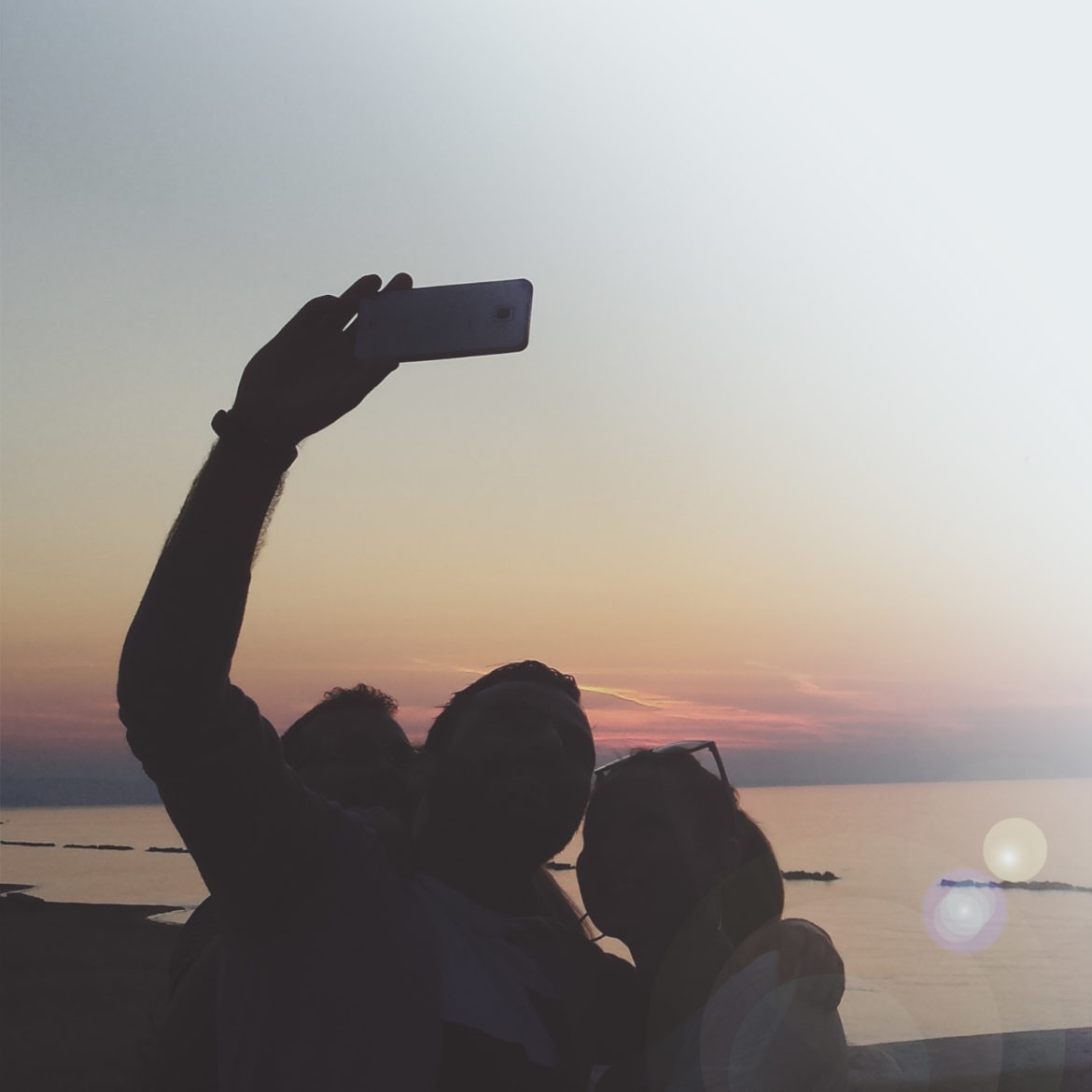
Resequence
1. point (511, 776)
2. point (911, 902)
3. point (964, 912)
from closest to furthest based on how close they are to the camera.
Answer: point (511, 776) < point (911, 902) < point (964, 912)

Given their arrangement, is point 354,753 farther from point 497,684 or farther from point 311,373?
point 311,373

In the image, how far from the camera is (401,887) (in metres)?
Answer: 2.16

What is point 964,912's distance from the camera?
219ft

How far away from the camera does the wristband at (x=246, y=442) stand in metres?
1.82


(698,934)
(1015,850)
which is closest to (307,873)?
(698,934)

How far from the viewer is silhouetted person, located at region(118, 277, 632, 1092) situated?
176 cm

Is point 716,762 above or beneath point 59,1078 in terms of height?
above

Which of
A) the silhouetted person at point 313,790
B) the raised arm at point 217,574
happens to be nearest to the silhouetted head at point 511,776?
the silhouetted person at point 313,790

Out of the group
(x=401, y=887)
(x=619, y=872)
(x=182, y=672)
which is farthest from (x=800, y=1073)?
(x=182, y=672)

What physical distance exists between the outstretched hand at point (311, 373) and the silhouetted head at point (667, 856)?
6.39ft

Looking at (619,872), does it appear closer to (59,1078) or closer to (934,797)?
(59,1078)

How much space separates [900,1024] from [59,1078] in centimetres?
2231

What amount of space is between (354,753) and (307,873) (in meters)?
1.27

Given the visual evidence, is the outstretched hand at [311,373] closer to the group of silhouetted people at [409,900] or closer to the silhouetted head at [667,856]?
the group of silhouetted people at [409,900]
